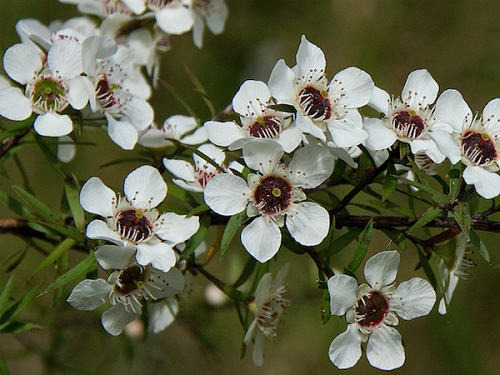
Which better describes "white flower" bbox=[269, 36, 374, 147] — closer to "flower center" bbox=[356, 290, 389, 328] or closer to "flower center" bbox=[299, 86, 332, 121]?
"flower center" bbox=[299, 86, 332, 121]

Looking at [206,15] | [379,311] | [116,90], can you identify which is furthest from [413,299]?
[206,15]

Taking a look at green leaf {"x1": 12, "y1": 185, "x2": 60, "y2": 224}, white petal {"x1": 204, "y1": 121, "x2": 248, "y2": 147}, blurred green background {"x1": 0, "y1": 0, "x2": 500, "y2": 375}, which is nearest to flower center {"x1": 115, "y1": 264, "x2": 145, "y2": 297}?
green leaf {"x1": 12, "y1": 185, "x2": 60, "y2": 224}

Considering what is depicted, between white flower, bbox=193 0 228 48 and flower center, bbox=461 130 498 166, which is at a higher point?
flower center, bbox=461 130 498 166

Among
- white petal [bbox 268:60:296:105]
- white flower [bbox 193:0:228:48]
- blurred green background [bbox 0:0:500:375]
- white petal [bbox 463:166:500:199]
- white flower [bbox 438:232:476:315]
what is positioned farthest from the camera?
blurred green background [bbox 0:0:500:375]

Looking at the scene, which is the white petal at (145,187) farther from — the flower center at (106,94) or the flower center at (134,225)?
the flower center at (106,94)

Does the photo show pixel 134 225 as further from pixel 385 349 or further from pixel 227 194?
pixel 385 349

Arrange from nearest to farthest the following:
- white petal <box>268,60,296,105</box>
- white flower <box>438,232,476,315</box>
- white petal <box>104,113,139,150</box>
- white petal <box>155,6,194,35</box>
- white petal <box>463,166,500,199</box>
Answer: white petal <box>463,166,500,199</box> → white petal <box>268,60,296,105</box> → white flower <box>438,232,476,315</box> → white petal <box>104,113,139,150</box> → white petal <box>155,6,194,35</box>
